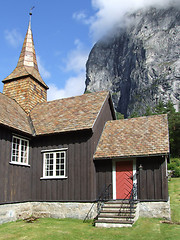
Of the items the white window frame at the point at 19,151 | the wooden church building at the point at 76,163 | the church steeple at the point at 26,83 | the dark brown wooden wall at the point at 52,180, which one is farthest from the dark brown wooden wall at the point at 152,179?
the church steeple at the point at 26,83

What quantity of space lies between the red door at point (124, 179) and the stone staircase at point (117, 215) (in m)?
0.83

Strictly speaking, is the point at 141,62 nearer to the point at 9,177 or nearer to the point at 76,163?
the point at 76,163

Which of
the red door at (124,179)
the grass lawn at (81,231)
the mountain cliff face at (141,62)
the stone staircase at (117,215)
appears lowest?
the grass lawn at (81,231)

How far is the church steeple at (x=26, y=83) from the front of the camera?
691 inches

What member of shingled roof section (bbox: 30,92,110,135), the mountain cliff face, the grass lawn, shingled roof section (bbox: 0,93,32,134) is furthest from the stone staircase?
the mountain cliff face

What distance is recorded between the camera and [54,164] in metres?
13.7

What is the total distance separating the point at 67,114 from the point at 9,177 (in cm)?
502

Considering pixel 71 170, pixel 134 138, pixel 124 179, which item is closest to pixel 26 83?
pixel 71 170

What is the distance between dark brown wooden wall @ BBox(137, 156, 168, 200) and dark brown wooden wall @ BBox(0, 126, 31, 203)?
19.8 feet

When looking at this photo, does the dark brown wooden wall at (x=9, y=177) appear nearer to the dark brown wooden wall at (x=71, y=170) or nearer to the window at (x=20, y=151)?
the window at (x=20, y=151)

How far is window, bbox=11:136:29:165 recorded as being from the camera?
13.0m

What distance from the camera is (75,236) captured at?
921 cm

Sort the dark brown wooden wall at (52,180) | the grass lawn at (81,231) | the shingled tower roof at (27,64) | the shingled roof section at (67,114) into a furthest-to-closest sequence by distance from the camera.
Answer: the shingled tower roof at (27,64) → the shingled roof section at (67,114) → the dark brown wooden wall at (52,180) → the grass lawn at (81,231)

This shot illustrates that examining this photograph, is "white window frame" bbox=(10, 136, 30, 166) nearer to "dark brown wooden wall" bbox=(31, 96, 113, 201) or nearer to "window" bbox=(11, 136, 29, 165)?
"window" bbox=(11, 136, 29, 165)
